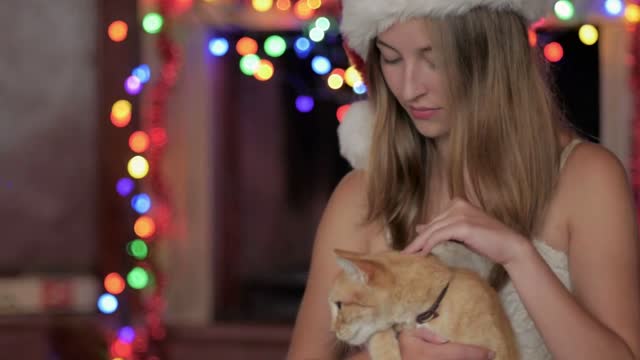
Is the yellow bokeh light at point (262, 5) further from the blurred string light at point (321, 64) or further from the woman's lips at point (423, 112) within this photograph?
the woman's lips at point (423, 112)

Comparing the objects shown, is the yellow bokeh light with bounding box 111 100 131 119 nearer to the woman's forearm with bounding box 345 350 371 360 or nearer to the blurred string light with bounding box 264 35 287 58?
the blurred string light with bounding box 264 35 287 58

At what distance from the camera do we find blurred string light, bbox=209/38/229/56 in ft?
11.7

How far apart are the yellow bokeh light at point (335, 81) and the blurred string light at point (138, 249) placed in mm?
762

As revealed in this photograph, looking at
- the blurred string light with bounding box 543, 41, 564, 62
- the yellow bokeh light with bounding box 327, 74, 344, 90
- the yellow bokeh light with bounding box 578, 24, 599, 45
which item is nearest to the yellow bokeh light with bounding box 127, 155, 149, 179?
the yellow bokeh light with bounding box 327, 74, 344, 90

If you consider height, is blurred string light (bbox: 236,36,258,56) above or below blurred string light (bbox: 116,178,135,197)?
above

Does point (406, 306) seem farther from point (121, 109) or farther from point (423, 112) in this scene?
point (121, 109)

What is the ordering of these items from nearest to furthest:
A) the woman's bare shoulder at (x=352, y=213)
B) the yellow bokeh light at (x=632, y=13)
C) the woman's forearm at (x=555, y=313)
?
the woman's forearm at (x=555, y=313)
the woman's bare shoulder at (x=352, y=213)
the yellow bokeh light at (x=632, y=13)

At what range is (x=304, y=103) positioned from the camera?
369 cm

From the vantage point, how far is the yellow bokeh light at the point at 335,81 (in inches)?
141

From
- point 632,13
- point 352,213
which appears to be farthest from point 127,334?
point 352,213

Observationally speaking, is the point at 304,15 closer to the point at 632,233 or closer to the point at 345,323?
the point at 632,233

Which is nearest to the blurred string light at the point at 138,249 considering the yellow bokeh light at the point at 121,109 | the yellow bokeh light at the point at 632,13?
the yellow bokeh light at the point at 121,109

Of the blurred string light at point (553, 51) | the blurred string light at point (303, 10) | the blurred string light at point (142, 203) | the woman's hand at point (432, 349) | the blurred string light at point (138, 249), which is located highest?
the blurred string light at point (303, 10)

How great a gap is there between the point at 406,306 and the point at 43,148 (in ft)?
8.48
